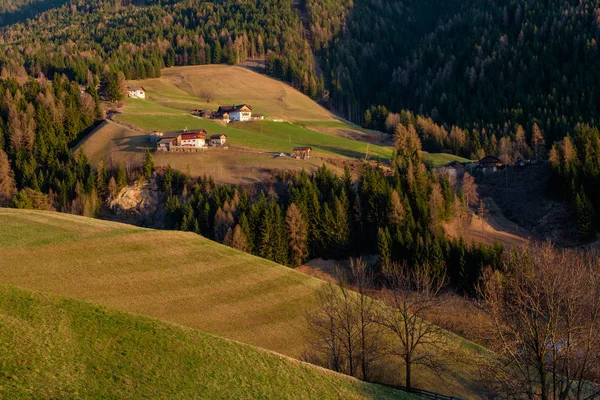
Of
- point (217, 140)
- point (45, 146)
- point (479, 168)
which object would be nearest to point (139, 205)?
point (217, 140)

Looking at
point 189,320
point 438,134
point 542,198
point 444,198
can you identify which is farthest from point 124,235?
point 438,134

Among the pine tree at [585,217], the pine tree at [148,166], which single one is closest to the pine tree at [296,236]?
the pine tree at [148,166]

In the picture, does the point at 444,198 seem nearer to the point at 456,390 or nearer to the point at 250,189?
the point at 250,189

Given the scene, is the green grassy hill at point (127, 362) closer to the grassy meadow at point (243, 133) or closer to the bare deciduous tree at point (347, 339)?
the bare deciduous tree at point (347, 339)

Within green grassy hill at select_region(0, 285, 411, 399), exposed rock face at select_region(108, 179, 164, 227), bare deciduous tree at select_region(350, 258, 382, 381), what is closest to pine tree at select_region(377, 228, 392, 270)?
bare deciduous tree at select_region(350, 258, 382, 381)

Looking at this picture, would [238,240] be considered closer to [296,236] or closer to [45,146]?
[296,236]

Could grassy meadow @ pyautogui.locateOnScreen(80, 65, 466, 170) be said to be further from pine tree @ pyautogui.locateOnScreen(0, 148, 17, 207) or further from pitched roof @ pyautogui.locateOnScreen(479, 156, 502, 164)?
pine tree @ pyautogui.locateOnScreen(0, 148, 17, 207)
